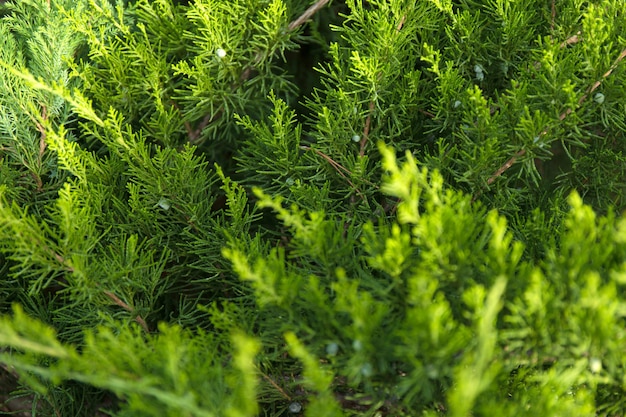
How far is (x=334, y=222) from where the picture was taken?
2.33ft

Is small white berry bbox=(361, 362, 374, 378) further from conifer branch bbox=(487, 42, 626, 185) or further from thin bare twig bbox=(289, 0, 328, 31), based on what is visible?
thin bare twig bbox=(289, 0, 328, 31)

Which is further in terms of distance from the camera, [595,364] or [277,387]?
[277,387]

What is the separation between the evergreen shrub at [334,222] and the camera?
562 mm

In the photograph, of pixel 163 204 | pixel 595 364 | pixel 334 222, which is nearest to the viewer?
pixel 595 364

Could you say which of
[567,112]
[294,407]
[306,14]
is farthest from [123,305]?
[567,112]

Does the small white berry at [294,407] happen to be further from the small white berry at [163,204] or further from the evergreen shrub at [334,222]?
the small white berry at [163,204]

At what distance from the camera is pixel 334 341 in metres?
0.60

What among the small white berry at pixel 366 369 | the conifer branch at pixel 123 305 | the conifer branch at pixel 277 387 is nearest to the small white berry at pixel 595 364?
the small white berry at pixel 366 369

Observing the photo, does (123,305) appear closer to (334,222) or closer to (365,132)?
(334,222)

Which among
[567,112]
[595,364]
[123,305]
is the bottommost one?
[123,305]

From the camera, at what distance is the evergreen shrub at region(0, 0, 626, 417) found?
56cm

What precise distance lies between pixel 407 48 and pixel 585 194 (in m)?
0.36

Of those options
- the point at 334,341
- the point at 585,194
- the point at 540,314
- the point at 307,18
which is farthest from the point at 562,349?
the point at 307,18

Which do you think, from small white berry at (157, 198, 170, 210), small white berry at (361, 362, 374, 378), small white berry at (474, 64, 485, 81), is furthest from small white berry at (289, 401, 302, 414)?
small white berry at (474, 64, 485, 81)
